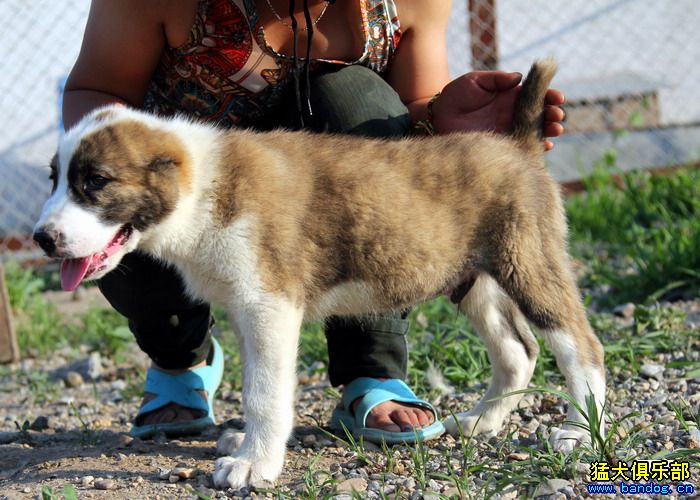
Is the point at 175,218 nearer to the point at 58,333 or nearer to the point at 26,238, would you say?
the point at 58,333

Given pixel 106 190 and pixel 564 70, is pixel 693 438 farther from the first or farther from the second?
pixel 564 70

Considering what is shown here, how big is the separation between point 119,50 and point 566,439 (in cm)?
192

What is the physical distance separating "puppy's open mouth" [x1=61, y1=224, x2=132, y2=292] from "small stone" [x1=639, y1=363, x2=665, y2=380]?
6.50 ft

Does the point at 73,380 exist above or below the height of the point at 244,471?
below

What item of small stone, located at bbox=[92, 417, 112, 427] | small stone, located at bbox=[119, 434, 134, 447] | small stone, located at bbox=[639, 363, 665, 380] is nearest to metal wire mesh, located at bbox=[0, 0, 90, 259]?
small stone, located at bbox=[92, 417, 112, 427]

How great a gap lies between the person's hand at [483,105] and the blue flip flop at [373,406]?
36.2 inches

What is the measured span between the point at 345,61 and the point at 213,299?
41.1 inches

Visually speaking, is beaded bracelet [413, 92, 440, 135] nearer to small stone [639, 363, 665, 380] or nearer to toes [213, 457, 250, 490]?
small stone [639, 363, 665, 380]

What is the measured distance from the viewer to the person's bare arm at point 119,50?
2.94 metres

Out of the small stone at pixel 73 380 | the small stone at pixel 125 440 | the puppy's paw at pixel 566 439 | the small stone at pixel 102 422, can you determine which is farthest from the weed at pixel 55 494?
the small stone at pixel 73 380

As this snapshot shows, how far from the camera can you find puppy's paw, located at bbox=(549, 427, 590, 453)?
2.52m

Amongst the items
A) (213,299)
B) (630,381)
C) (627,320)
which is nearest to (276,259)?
(213,299)

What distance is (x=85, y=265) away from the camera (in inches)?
97.0

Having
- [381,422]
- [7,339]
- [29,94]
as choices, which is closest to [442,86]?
[381,422]
